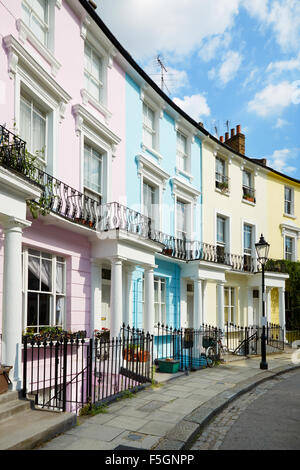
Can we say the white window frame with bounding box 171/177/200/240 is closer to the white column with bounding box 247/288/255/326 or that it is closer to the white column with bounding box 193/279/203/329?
the white column with bounding box 193/279/203/329

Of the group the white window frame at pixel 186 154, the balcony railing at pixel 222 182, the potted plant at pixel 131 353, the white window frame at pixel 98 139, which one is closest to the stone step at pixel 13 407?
the potted plant at pixel 131 353

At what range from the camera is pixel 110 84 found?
41.1 ft

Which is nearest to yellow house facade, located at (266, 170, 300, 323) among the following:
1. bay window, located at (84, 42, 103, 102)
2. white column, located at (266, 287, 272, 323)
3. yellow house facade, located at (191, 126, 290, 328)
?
yellow house facade, located at (191, 126, 290, 328)

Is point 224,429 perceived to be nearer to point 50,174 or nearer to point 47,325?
point 47,325

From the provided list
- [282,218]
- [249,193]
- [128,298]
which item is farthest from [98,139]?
[282,218]

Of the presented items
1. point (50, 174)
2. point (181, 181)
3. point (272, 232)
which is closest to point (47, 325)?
point (50, 174)

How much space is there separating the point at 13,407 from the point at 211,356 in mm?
8637

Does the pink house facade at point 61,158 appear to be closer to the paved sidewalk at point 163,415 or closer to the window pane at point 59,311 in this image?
the window pane at point 59,311

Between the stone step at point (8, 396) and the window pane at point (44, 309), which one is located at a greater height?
the window pane at point (44, 309)

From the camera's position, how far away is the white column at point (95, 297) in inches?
423

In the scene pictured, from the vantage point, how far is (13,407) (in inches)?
244

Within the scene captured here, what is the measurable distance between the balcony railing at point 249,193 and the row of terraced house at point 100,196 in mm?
591

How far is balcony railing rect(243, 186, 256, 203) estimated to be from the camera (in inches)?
813

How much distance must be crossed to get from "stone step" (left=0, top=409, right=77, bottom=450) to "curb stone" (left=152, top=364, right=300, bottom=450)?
54.5 inches
